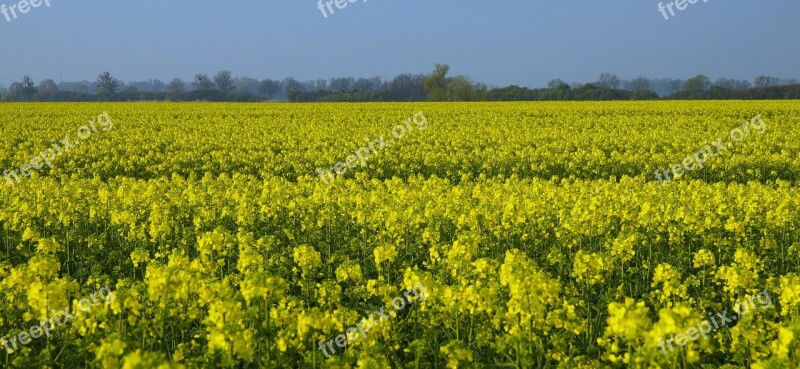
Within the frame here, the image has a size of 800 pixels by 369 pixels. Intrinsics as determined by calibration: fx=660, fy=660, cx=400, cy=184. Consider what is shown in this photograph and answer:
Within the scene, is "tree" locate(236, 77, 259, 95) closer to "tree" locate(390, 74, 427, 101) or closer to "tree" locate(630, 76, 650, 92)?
"tree" locate(390, 74, 427, 101)

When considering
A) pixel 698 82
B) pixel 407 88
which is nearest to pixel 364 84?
pixel 407 88

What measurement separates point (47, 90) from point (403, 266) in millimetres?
138738

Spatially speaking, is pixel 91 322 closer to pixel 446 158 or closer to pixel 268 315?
pixel 268 315

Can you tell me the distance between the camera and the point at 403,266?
296 inches

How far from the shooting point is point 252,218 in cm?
995

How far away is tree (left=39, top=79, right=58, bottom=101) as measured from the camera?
11325 centimetres

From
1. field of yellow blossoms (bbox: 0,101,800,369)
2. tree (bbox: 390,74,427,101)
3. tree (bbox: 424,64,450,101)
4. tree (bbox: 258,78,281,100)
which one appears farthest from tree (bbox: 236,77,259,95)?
field of yellow blossoms (bbox: 0,101,800,369)

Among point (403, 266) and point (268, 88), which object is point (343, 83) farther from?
point (403, 266)

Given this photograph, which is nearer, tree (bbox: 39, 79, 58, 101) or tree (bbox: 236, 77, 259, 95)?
tree (bbox: 39, 79, 58, 101)

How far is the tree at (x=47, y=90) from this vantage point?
113 metres

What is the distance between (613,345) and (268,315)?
245cm

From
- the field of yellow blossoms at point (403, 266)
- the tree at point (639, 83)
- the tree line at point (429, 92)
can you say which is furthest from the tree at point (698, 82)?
the field of yellow blossoms at point (403, 266)

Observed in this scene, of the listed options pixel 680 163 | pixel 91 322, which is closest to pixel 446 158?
pixel 680 163

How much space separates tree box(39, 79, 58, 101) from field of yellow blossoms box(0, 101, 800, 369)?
105100 mm
